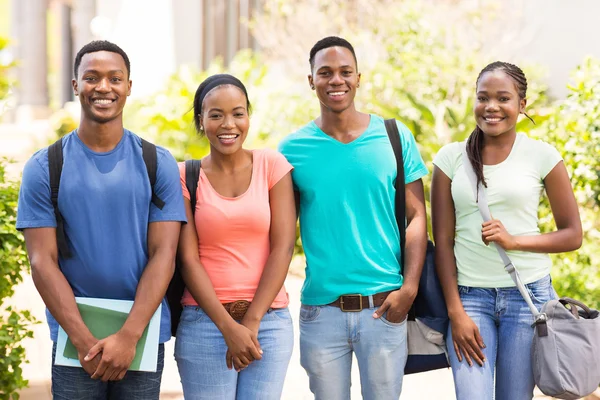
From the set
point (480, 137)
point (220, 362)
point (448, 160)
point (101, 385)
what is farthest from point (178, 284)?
point (480, 137)

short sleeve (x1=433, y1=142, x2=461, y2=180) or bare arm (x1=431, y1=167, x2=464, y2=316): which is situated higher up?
short sleeve (x1=433, y1=142, x2=461, y2=180)

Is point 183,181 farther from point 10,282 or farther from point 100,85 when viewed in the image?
point 10,282

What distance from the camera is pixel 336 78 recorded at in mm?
3588

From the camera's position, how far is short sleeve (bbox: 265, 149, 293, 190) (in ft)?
11.4

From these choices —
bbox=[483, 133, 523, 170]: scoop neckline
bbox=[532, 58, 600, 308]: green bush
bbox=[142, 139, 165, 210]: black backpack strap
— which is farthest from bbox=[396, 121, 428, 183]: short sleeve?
bbox=[532, 58, 600, 308]: green bush

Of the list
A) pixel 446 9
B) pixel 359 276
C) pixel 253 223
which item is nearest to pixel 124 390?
pixel 253 223

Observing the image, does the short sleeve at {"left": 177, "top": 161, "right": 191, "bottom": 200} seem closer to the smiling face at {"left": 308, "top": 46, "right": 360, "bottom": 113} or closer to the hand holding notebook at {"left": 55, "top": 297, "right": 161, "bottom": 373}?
the hand holding notebook at {"left": 55, "top": 297, "right": 161, "bottom": 373}

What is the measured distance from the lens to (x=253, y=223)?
132 inches

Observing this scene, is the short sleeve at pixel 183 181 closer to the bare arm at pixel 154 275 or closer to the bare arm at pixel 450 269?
the bare arm at pixel 154 275

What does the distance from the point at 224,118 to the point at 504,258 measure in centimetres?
131

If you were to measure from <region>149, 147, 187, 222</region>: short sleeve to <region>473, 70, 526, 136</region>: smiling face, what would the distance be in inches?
53.3

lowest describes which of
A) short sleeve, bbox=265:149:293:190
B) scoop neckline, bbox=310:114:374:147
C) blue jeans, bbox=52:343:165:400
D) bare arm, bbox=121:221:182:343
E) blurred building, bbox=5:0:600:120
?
blue jeans, bbox=52:343:165:400

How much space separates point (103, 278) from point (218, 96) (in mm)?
884

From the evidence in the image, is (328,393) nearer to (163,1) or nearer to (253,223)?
(253,223)
